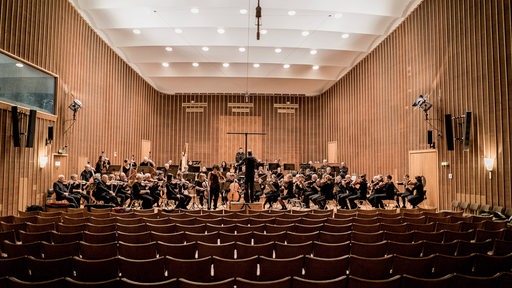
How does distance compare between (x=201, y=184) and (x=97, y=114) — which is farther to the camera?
(x=97, y=114)

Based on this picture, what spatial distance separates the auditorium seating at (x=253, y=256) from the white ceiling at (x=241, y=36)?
8.86 meters

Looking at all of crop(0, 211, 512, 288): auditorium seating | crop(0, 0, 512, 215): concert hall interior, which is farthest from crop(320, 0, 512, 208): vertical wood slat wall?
crop(0, 211, 512, 288): auditorium seating

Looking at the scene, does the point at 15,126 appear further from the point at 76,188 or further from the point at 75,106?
the point at 75,106

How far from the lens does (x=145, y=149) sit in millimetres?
19375

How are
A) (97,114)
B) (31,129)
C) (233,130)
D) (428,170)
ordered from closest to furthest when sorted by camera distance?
1. (31,129)
2. (428,170)
3. (97,114)
4. (233,130)

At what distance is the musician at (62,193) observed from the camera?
371 inches

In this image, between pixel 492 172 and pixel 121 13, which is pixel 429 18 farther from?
pixel 121 13

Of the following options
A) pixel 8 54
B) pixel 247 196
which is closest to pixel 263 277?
pixel 247 196

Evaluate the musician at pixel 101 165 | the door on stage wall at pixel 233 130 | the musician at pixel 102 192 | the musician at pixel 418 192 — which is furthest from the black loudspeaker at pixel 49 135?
the door on stage wall at pixel 233 130

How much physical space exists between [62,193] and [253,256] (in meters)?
7.80

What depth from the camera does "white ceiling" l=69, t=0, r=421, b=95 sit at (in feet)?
38.8

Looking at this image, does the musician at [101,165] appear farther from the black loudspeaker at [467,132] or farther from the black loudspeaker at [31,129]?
the black loudspeaker at [467,132]

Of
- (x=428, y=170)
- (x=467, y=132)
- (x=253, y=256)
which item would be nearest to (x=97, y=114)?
(x=253, y=256)

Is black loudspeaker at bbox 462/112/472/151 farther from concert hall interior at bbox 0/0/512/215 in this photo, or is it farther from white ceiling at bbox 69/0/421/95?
white ceiling at bbox 69/0/421/95
